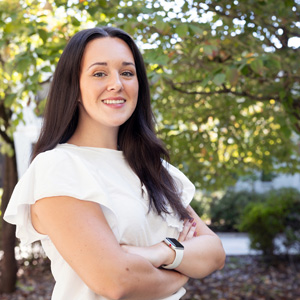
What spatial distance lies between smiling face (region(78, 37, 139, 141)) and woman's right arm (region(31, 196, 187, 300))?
399 mm

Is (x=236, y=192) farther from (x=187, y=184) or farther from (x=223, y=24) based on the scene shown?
(x=187, y=184)

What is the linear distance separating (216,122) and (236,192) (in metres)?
8.37

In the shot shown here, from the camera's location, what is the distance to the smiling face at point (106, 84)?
→ 1.83 m

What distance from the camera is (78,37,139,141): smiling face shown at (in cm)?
183

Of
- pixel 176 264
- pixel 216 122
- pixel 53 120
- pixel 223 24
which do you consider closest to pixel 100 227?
pixel 176 264

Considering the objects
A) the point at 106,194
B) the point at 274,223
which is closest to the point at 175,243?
the point at 106,194

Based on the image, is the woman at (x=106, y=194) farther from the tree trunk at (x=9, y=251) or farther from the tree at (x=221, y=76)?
the tree trunk at (x=9, y=251)

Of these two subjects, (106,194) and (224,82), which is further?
(224,82)

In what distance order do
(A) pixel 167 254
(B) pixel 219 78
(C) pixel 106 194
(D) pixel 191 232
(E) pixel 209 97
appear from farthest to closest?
(E) pixel 209 97 → (B) pixel 219 78 → (D) pixel 191 232 → (A) pixel 167 254 → (C) pixel 106 194

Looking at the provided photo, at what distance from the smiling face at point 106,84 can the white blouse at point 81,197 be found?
0.50ft

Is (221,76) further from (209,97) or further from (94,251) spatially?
(209,97)


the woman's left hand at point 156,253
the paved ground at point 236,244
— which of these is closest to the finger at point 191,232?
the woman's left hand at point 156,253

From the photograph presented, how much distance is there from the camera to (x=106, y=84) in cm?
184

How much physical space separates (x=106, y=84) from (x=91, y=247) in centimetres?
62
